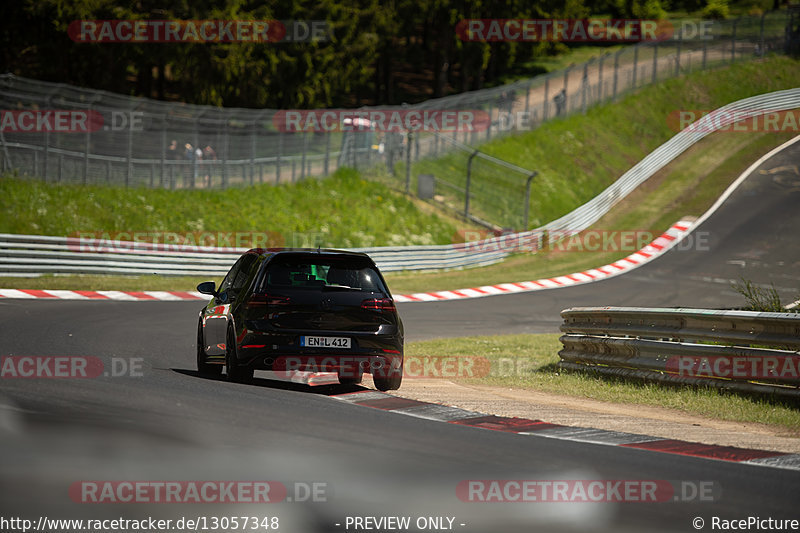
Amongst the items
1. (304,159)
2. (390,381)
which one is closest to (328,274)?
(390,381)

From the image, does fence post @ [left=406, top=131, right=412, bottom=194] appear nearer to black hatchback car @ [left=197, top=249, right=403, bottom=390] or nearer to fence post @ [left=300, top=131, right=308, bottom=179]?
fence post @ [left=300, top=131, right=308, bottom=179]

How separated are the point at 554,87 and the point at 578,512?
4707 cm

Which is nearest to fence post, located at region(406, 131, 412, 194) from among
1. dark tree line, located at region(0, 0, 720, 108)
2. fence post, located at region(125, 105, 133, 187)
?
dark tree line, located at region(0, 0, 720, 108)

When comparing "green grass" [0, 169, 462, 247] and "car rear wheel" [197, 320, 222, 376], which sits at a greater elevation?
"green grass" [0, 169, 462, 247]

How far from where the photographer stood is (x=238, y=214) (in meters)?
33.0

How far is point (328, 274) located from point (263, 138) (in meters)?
23.8

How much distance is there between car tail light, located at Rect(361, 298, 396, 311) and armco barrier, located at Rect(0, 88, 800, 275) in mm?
15928

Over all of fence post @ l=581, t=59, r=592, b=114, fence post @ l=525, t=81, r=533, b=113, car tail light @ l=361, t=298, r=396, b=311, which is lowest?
car tail light @ l=361, t=298, r=396, b=311

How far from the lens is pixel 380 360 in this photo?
420 inches

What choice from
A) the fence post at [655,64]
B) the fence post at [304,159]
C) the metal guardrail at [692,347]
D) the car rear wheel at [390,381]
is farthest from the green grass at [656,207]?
the car rear wheel at [390,381]

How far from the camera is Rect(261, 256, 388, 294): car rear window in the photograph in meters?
10.6

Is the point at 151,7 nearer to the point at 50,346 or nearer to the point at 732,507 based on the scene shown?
the point at 50,346

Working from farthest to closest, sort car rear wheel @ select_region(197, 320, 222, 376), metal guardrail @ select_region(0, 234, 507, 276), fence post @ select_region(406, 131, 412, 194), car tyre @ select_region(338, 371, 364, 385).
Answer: fence post @ select_region(406, 131, 412, 194)
metal guardrail @ select_region(0, 234, 507, 276)
car rear wheel @ select_region(197, 320, 222, 376)
car tyre @ select_region(338, 371, 364, 385)

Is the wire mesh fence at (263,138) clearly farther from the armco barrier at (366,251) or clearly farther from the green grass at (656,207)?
the green grass at (656,207)
